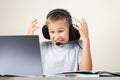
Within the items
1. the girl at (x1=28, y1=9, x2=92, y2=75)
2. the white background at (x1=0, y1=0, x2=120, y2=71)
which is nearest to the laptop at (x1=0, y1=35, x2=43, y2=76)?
the girl at (x1=28, y1=9, x2=92, y2=75)

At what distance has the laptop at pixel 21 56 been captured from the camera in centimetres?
87

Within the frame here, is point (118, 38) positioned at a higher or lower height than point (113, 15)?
lower

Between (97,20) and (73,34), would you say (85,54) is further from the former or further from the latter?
(97,20)

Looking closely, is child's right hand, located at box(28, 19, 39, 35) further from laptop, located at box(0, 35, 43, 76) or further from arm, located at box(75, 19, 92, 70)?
laptop, located at box(0, 35, 43, 76)

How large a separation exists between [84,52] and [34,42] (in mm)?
514

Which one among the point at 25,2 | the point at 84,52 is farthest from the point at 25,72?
the point at 25,2

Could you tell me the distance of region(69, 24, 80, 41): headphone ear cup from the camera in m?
1.50

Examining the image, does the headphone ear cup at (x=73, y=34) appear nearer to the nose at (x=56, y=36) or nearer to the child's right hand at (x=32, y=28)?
the nose at (x=56, y=36)

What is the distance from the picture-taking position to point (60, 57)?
140 cm

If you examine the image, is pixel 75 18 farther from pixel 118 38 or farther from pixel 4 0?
pixel 4 0

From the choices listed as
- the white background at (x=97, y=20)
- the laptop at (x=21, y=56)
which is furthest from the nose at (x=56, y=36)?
Result: the laptop at (x=21, y=56)

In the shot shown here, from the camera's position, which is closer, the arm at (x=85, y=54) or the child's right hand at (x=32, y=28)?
the arm at (x=85, y=54)

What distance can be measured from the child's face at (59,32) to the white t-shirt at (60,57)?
45mm

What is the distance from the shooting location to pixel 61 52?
4.63 feet
